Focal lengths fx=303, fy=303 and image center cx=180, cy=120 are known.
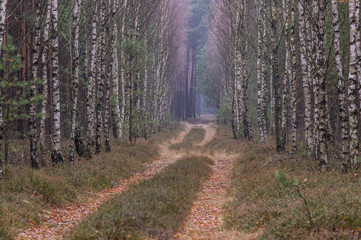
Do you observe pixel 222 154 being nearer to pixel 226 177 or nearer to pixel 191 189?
pixel 226 177

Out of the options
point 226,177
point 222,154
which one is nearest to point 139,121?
point 222,154

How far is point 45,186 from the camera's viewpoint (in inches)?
340

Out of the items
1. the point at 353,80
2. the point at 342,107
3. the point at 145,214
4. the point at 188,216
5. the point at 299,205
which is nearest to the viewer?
the point at 145,214

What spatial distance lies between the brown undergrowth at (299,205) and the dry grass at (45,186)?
183 inches

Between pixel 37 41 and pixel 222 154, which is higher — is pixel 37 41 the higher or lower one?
the higher one

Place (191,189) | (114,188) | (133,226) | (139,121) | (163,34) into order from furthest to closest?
(163,34) < (139,121) < (114,188) < (191,189) < (133,226)

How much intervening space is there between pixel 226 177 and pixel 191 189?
368 centimetres

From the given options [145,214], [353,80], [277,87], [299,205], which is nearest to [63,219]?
[145,214]

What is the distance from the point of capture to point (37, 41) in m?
10.5

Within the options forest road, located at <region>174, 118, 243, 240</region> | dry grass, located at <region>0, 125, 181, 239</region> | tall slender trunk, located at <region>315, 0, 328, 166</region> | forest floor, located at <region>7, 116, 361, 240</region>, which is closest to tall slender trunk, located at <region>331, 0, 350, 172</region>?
tall slender trunk, located at <region>315, 0, 328, 166</region>

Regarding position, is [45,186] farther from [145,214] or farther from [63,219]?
[145,214]

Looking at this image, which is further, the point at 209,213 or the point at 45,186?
the point at 45,186

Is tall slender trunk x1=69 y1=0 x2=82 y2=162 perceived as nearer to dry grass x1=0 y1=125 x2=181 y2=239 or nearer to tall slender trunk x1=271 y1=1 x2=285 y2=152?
dry grass x1=0 y1=125 x2=181 y2=239

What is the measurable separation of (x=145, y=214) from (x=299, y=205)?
344 centimetres
